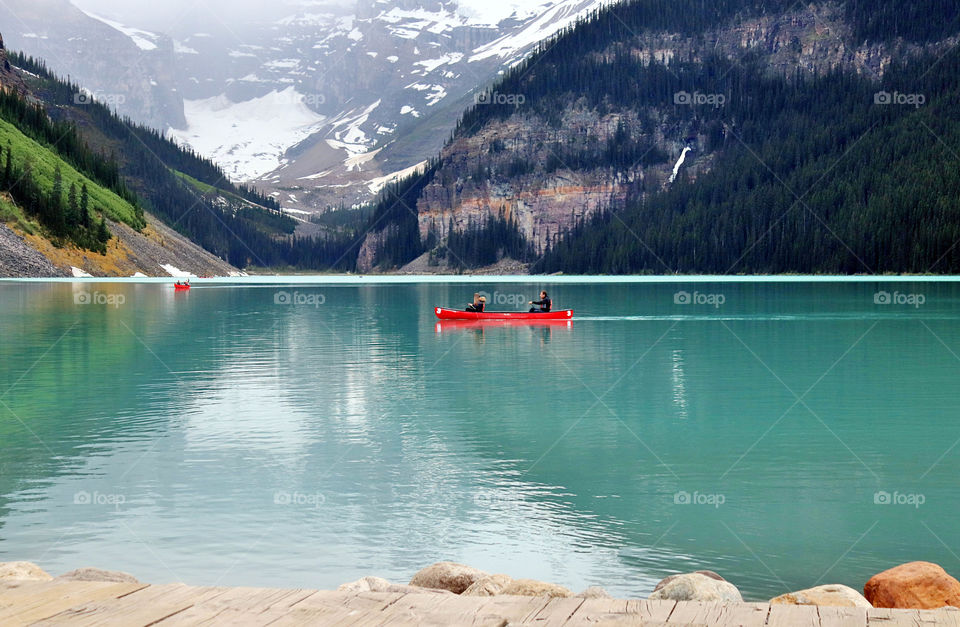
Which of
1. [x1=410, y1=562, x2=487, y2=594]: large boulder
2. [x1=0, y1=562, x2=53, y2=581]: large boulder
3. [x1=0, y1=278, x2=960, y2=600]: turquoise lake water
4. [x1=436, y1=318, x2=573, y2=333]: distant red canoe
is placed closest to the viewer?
[x1=0, y1=562, x2=53, y2=581]: large boulder

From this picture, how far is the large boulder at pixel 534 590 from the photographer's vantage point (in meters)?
12.3

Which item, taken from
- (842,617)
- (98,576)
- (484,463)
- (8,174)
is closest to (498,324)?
(484,463)

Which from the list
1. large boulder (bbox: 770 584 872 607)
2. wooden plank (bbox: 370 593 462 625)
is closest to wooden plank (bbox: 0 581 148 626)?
wooden plank (bbox: 370 593 462 625)

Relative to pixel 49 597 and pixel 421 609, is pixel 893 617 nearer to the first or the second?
pixel 421 609

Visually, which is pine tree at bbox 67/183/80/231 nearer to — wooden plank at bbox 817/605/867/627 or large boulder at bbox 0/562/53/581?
large boulder at bbox 0/562/53/581

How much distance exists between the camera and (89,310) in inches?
3226

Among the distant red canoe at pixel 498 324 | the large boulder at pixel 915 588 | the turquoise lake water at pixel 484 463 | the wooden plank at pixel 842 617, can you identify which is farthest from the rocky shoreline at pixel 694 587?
the distant red canoe at pixel 498 324

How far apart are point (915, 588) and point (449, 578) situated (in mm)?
6111

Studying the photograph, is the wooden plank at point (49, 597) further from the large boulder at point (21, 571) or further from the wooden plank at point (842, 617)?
the wooden plank at point (842, 617)

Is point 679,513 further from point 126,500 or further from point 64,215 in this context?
point 64,215

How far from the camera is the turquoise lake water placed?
16266 millimetres

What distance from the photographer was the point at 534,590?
484 inches

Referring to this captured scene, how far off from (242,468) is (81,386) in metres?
17.0

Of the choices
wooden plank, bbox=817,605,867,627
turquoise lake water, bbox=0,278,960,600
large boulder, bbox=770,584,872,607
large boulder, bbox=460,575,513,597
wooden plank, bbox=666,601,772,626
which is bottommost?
turquoise lake water, bbox=0,278,960,600
